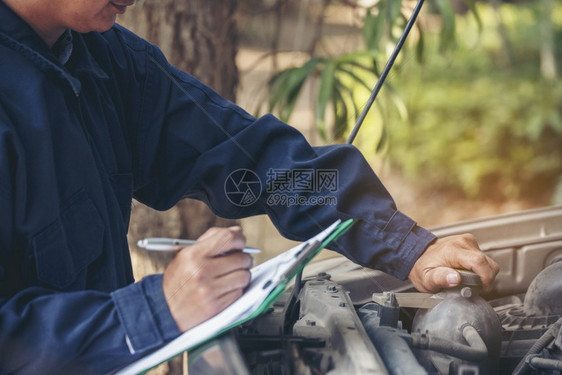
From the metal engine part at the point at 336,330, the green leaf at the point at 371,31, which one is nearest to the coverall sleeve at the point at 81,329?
the metal engine part at the point at 336,330

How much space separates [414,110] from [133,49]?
11.7 ft

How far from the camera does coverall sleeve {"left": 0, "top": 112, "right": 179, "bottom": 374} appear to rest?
2.80 ft

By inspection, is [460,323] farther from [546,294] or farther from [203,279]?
[203,279]

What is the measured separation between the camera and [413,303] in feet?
4.08

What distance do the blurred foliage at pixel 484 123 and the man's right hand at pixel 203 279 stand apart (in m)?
3.86

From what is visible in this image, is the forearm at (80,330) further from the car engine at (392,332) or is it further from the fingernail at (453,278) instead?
the fingernail at (453,278)

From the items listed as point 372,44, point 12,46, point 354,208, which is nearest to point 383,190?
point 354,208

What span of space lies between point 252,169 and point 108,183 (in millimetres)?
298

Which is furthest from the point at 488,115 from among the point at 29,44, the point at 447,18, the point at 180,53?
the point at 29,44

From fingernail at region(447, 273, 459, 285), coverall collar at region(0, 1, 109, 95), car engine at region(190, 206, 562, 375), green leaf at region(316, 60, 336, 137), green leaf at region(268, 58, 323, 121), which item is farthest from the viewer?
green leaf at region(268, 58, 323, 121)

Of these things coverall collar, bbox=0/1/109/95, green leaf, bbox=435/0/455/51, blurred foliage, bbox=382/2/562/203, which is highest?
green leaf, bbox=435/0/455/51

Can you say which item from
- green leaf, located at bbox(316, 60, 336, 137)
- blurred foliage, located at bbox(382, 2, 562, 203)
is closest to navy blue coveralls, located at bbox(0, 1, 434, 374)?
green leaf, located at bbox(316, 60, 336, 137)

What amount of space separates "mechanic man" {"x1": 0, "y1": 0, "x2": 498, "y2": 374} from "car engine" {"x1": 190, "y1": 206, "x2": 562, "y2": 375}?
0.06m

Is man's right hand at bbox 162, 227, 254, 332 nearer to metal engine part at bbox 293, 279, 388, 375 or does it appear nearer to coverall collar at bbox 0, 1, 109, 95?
metal engine part at bbox 293, 279, 388, 375
